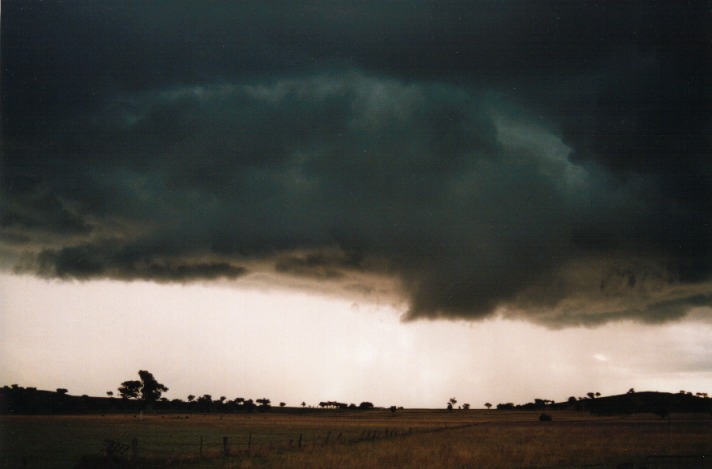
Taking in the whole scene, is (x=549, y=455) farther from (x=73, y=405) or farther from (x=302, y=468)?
(x=73, y=405)

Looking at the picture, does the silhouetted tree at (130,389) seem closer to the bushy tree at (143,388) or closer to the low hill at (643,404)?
the bushy tree at (143,388)

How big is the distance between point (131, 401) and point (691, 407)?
166 m

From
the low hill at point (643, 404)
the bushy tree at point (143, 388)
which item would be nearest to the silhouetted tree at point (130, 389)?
the bushy tree at point (143, 388)

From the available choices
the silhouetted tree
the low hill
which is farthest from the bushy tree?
the low hill

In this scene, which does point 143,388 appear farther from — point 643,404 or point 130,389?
point 643,404

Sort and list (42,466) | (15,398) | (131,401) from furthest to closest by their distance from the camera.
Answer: (131,401), (15,398), (42,466)

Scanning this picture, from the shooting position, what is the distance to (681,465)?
17.7 meters

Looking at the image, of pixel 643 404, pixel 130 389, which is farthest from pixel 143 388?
pixel 643 404

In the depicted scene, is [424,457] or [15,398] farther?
[15,398]

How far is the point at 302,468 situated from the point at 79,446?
78.4 feet

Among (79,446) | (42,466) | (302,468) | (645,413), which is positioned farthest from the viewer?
(645,413)

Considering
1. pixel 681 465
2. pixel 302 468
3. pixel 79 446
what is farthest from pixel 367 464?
pixel 79 446

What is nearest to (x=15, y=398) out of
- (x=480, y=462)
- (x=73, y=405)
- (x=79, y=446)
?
(x=73, y=405)

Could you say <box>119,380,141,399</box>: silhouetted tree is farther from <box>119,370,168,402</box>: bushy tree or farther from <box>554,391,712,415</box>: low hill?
<box>554,391,712,415</box>: low hill
